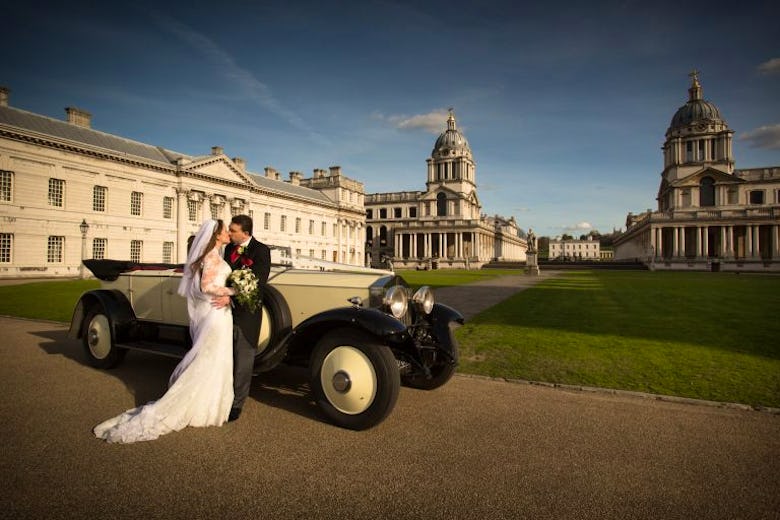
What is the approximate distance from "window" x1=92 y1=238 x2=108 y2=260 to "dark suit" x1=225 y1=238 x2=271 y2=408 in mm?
37131

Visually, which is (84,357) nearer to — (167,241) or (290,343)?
(290,343)

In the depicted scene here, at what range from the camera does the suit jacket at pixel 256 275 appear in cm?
446

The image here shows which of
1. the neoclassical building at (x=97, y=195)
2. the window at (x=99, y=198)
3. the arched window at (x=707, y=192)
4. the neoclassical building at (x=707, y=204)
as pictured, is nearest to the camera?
the neoclassical building at (x=97, y=195)

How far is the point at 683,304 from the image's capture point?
14727 millimetres

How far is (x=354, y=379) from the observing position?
4.11m

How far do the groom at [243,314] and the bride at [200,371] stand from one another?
90mm

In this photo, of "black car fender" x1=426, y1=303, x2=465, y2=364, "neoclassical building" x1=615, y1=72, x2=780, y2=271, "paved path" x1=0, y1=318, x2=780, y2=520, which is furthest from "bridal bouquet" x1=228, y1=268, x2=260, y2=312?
"neoclassical building" x1=615, y1=72, x2=780, y2=271

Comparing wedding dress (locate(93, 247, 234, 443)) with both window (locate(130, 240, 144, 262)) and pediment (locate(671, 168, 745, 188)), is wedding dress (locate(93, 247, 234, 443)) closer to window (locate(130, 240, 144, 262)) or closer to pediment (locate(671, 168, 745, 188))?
window (locate(130, 240, 144, 262))

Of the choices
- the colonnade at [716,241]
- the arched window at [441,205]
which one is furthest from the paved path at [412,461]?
the arched window at [441,205]

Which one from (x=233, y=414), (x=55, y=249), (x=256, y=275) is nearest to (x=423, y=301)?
(x=256, y=275)

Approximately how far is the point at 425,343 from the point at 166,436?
2.78 m

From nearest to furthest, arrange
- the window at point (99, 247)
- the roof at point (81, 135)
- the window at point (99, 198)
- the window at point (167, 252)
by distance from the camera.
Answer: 1. the roof at point (81, 135)
2. the window at point (99, 247)
3. the window at point (99, 198)
4. the window at point (167, 252)

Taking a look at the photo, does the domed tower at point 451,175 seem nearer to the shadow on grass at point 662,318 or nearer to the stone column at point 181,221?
the stone column at point 181,221

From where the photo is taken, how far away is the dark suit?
4.35m
